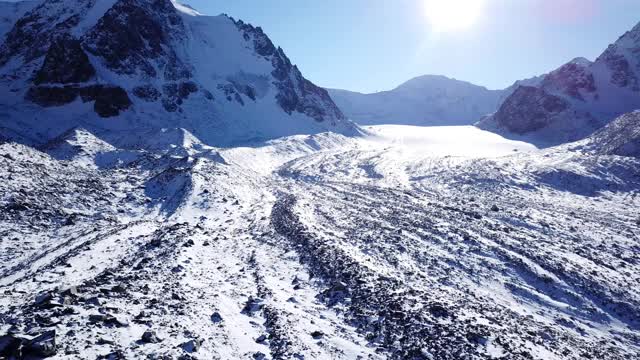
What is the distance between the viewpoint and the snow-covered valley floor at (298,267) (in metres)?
14.3

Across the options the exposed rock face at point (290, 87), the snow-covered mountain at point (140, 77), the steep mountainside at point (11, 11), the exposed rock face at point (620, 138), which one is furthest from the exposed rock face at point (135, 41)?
the exposed rock face at point (620, 138)

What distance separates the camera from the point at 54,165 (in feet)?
140

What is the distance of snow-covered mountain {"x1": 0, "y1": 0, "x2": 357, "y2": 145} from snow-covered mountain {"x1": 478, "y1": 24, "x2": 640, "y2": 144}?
55.4 meters

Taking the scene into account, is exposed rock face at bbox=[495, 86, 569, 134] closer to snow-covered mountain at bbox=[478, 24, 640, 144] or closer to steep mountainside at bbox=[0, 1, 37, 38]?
snow-covered mountain at bbox=[478, 24, 640, 144]

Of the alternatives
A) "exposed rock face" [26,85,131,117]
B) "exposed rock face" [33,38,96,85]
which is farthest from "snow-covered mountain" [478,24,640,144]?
"exposed rock face" [33,38,96,85]

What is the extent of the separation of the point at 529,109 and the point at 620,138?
215 ft

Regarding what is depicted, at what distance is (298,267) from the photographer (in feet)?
75.5

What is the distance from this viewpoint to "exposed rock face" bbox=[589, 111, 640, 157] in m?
73.1

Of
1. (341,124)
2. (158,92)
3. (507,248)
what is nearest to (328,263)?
(507,248)

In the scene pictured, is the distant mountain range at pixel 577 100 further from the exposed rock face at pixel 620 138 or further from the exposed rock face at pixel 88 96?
the exposed rock face at pixel 88 96

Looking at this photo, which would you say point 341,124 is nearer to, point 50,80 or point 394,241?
point 50,80

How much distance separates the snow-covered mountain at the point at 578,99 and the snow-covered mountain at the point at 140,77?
55381 mm

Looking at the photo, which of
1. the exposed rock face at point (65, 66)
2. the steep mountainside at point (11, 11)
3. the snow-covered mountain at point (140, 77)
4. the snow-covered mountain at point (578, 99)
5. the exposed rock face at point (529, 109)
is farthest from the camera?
the exposed rock face at point (529, 109)

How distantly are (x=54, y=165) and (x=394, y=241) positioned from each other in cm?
3300
